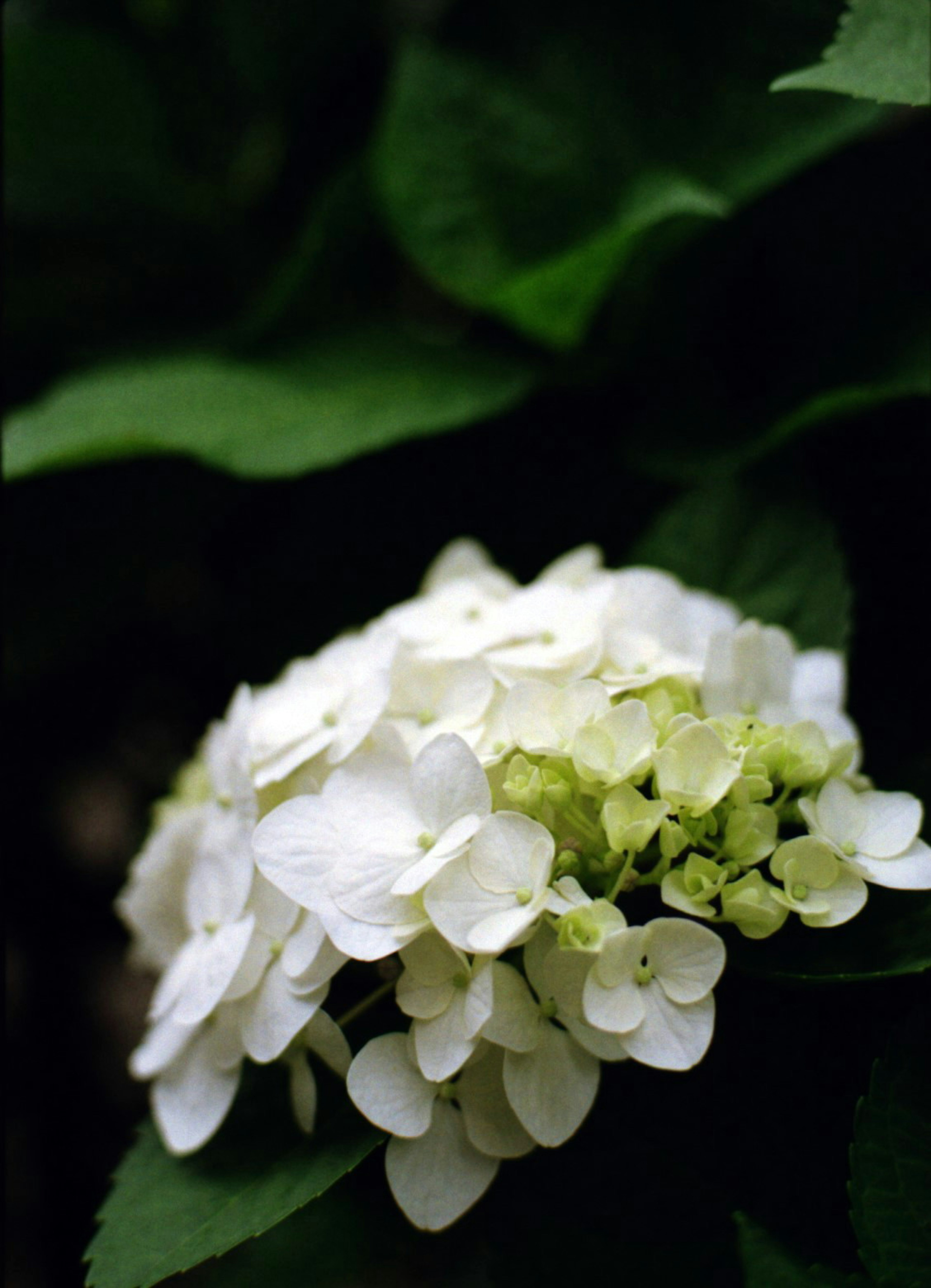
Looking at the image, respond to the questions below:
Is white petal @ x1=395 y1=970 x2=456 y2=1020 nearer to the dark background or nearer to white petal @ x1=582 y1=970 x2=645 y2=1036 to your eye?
white petal @ x1=582 y1=970 x2=645 y2=1036

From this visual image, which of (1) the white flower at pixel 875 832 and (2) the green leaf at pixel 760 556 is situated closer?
(1) the white flower at pixel 875 832

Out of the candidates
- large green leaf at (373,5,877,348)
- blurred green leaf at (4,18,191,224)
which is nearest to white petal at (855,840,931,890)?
large green leaf at (373,5,877,348)

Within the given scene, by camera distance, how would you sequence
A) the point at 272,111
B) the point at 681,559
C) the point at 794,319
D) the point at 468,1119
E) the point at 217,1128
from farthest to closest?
the point at 272,111 < the point at 794,319 < the point at 681,559 < the point at 217,1128 < the point at 468,1119

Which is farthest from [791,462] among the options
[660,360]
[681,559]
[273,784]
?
[273,784]

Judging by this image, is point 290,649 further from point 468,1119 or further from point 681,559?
point 468,1119

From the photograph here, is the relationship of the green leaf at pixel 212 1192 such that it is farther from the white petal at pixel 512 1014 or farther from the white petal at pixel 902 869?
the white petal at pixel 902 869

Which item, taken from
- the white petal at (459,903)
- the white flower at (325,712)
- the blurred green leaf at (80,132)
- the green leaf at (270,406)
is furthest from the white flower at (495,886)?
the blurred green leaf at (80,132)
